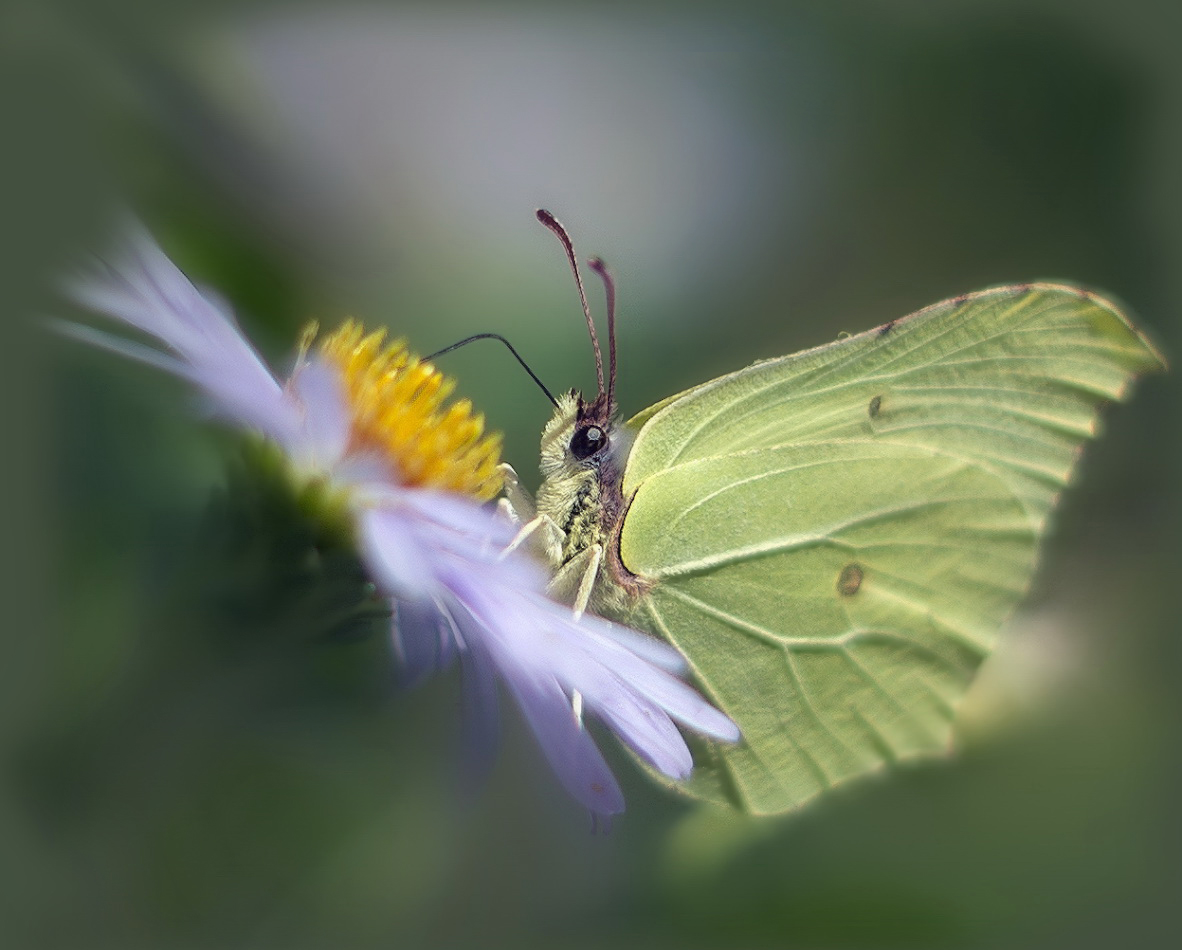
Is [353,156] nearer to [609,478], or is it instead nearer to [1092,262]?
[609,478]

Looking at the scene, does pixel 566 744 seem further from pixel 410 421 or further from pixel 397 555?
pixel 410 421

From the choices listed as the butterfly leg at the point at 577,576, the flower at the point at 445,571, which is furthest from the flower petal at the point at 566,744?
the butterfly leg at the point at 577,576

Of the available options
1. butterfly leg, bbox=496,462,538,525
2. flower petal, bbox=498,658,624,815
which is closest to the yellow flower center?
butterfly leg, bbox=496,462,538,525

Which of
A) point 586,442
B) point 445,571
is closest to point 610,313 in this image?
point 586,442

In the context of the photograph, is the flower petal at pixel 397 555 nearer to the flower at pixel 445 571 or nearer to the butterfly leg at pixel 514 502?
the flower at pixel 445 571

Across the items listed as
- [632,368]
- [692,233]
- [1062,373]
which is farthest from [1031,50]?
[1062,373]
